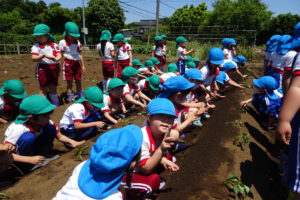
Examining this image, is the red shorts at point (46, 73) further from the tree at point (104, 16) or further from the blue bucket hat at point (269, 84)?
the tree at point (104, 16)

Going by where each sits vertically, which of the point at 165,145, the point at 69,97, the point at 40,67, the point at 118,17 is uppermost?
the point at 118,17

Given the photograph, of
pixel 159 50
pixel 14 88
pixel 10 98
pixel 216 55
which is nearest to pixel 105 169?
pixel 14 88

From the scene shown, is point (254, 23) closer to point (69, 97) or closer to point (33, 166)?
point (69, 97)

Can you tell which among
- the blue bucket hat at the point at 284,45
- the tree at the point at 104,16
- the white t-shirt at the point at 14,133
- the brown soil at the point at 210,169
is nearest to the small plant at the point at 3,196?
the brown soil at the point at 210,169

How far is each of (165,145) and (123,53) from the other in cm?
511

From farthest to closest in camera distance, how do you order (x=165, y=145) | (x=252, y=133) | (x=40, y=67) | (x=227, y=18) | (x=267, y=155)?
(x=227, y=18), (x=40, y=67), (x=252, y=133), (x=267, y=155), (x=165, y=145)

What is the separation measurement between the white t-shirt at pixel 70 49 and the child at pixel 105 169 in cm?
407

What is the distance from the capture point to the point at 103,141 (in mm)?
1533

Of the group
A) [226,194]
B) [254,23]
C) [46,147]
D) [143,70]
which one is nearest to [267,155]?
[226,194]

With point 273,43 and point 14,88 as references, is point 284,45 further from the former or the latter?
point 14,88

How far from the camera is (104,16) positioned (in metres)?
32.1

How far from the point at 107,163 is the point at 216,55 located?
366 centimetres

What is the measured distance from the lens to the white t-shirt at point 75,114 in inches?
128

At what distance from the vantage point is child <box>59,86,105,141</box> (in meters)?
3.25
